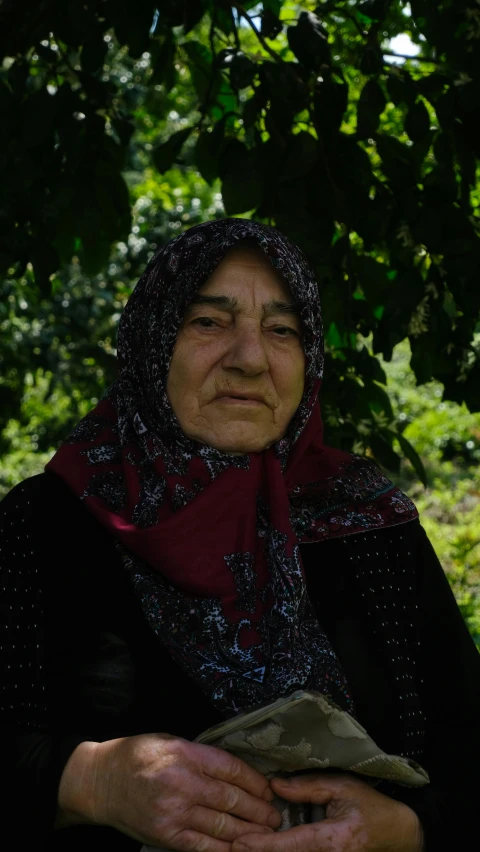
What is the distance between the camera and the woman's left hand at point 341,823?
5.37 feet

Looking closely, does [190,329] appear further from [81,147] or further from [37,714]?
[81,147]

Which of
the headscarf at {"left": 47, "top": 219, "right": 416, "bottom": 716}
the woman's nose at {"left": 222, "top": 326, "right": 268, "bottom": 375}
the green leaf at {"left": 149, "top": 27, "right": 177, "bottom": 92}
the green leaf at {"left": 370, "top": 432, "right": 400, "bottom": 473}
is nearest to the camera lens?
the headscarf at {"left": 47, "top": 219, "right": 416, "bottom": 716}

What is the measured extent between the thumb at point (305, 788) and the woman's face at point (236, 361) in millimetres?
656

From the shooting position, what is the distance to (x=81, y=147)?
3.02 metres

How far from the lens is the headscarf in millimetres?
1820

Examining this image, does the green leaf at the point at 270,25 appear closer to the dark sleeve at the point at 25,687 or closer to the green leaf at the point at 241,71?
the green leaf at the point at 241,71

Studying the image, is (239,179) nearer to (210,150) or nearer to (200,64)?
(210,150)

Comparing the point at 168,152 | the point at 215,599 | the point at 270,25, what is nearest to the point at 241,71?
the point at 270,25

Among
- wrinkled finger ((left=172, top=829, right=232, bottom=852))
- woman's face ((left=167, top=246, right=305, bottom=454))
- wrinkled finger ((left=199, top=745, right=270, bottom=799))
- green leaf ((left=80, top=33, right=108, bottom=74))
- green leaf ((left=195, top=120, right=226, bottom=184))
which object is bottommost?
wrinkled finger ((left=172, top=829, right=232, bottom=852))

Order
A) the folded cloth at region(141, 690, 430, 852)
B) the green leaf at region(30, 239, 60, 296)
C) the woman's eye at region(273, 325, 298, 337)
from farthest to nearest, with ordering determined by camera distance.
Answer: the green leaf at region(30, 239, 60, 296), the woman's eye at region(273, 325, 298, 337), the folded cloth at region(141, 690, 430, 852)

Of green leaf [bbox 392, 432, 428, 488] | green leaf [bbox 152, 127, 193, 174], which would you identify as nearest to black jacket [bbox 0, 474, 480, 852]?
green leaf [bbox 392, 432, 428, 488]

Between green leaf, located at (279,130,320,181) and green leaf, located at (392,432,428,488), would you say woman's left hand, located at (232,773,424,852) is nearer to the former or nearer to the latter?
green leaf, located at (392,432,428,488)

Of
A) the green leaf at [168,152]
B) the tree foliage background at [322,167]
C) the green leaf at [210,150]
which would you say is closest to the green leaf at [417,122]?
the tree foliage background at [322,167]

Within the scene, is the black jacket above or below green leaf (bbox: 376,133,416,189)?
below
